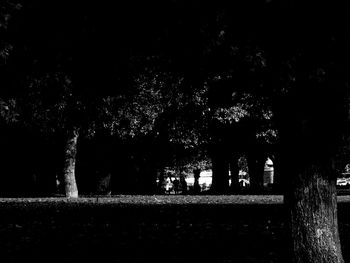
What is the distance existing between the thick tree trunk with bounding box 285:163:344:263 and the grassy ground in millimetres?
338

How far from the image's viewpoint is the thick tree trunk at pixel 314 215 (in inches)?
350

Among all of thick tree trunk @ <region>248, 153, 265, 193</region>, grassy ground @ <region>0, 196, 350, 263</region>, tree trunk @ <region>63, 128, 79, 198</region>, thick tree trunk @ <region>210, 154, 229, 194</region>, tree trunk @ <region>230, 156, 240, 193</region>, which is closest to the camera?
grassy ground @ <region>0, 196, 350, 263</region>

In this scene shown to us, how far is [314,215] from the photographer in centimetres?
894

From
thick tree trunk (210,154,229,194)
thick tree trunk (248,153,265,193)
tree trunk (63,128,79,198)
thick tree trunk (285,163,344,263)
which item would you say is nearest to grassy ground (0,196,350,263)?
thick tree trunk (285,163,344,263)

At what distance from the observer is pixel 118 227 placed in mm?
15656

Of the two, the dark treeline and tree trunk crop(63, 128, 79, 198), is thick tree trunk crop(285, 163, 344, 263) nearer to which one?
the dark treeline

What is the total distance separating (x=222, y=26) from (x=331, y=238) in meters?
3.19

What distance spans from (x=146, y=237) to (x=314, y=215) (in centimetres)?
529

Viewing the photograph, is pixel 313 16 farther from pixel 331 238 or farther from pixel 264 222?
pixel 264 222

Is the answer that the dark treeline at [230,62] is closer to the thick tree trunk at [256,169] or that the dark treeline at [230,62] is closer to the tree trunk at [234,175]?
the thick tree trunk at [256,169]

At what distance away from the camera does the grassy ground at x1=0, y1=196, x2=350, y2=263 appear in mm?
10891

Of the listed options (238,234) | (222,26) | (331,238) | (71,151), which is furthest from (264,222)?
(71,151)

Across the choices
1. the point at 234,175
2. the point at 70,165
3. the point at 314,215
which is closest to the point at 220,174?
the point at 234,175

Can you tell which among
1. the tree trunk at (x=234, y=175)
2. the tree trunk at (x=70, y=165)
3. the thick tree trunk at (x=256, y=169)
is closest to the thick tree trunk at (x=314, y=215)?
the tree trunk at (x=70, y=165)
